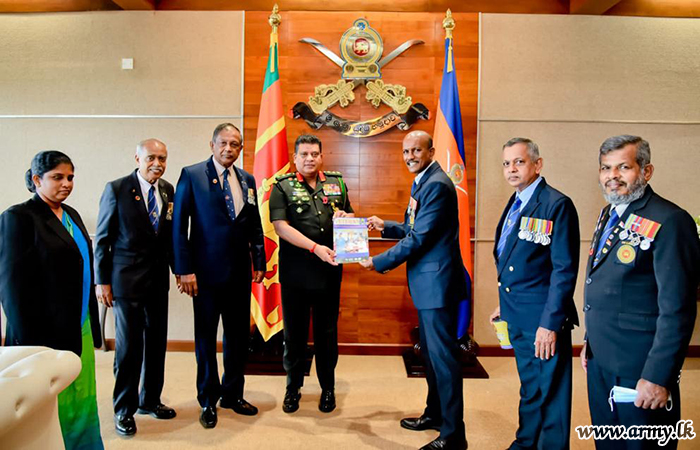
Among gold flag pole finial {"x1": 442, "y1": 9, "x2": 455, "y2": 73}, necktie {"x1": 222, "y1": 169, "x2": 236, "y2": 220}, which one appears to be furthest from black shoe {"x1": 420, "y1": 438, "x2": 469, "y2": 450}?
gold flag pole finial {"x1": 442, "y1": 9, "x2": 455, "y2": 73}

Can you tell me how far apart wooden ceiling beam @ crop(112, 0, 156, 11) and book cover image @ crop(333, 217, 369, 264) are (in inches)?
110

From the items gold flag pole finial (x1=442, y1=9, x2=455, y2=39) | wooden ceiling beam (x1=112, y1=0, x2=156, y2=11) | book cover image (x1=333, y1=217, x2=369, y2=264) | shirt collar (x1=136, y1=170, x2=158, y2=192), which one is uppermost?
wooden ceiling beam (x1=112, y1=0, x2=156, y2=11)

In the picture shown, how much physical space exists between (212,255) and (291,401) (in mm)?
1035

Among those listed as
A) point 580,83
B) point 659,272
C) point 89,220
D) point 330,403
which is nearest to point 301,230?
point 330,403

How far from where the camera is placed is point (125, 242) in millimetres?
2443

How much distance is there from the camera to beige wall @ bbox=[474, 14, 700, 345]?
12.5ft

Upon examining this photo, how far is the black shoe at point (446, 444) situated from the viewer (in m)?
2.18

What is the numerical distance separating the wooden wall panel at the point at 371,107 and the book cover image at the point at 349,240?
1413 mm

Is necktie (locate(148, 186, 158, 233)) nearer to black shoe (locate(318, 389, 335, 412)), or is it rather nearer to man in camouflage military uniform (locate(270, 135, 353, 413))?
man in camouflage military uniform (locate(270, 135, 353, 413))

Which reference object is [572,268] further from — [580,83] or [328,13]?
[328,13]

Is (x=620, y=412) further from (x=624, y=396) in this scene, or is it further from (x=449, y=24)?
(x=449, y=24)

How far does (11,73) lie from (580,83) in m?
5.04

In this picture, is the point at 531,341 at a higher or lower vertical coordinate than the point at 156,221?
lower

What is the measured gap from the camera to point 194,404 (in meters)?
2.83
